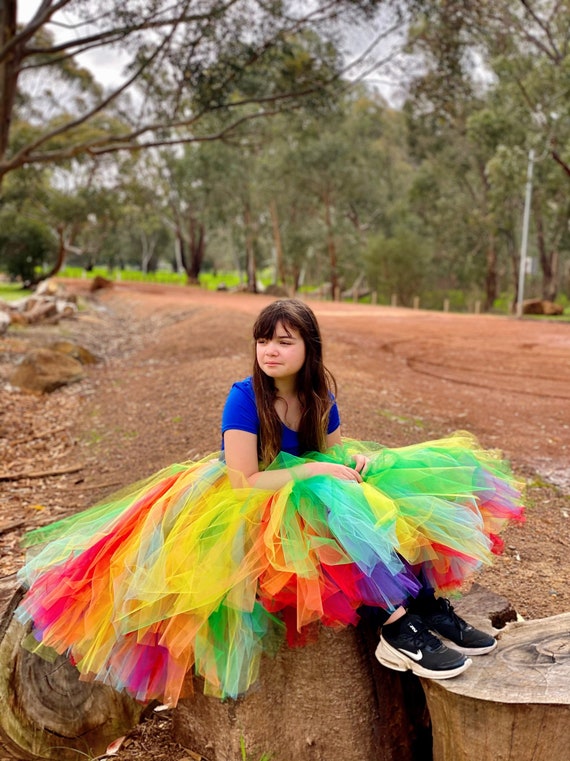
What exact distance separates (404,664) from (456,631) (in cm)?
25

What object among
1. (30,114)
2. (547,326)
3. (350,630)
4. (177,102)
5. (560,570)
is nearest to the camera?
(350,630)

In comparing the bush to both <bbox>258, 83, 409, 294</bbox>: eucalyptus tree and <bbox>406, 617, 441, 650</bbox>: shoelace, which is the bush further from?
<bbox>406, 617, 441, 650</bbox>: shoelace

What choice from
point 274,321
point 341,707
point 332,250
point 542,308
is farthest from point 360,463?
point 332,250

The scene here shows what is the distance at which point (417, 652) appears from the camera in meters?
2.07

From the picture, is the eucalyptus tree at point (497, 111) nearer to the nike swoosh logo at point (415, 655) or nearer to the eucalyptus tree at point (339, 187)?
the eucalyptus tree at point (339, 187)

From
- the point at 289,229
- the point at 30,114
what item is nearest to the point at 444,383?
the point at 30,114

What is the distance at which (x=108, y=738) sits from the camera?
2.52 m

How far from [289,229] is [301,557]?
3841cm

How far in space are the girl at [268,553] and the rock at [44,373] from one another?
6.67 m

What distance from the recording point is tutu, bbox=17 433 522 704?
2045 millimetres

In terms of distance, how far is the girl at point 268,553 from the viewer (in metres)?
2.05

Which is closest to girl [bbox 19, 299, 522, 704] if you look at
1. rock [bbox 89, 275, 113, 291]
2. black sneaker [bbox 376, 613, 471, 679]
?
black sneaker [bbox 376, 613, 471, 679]

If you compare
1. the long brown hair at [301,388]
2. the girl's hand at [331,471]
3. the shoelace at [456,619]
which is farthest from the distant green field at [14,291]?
the shoelace at [456,619]

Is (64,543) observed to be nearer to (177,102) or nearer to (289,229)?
(177,102)
